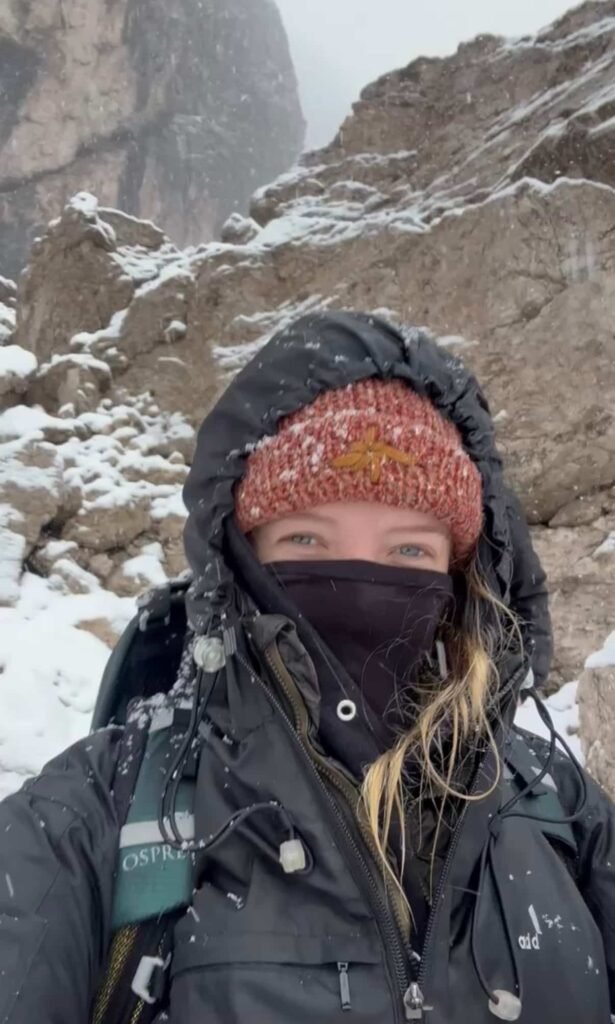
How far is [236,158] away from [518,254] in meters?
26.2

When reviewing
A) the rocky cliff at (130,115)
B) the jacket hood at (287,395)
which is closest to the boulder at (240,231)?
the jacket hood at (287,395)

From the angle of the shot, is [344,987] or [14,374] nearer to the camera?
[344,987]

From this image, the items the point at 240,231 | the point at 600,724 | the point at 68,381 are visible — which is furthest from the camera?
the point at 240,231

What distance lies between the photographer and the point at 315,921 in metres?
1.18

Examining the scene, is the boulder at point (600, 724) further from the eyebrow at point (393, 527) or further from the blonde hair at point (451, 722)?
the eyebrow at point (393, 527)

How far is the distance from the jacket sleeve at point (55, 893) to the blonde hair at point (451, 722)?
18.9 inches

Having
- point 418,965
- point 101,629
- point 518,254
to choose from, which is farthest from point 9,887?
point 518,254

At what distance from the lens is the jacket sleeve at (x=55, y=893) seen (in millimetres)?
1069

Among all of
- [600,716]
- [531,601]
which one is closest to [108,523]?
[600,716]

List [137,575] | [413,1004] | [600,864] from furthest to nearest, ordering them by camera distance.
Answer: [137,575] → [600,864] → [413,1004]

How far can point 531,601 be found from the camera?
179 centimetres

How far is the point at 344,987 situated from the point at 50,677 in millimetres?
6204

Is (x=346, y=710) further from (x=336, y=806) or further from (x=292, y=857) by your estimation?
(x=292, y=857)

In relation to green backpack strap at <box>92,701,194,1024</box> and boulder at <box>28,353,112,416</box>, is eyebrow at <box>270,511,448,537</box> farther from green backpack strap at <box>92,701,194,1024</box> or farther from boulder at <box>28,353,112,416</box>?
boulder at <box>28,353,112,416</box>
